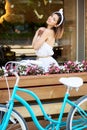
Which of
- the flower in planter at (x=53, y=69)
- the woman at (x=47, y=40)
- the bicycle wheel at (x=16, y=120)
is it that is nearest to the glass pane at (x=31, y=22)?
the woman at (x=47, y=40)

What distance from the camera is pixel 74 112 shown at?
15.1 feet

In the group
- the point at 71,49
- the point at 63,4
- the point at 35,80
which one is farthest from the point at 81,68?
the point at 63,4

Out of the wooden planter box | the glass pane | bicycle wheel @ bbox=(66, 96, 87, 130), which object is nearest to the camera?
bicycle wheel @ bbox=(66, 96, 87, 130)

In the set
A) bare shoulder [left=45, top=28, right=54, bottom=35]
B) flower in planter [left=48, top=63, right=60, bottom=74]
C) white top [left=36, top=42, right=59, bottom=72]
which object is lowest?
flower in planter [left=48, top=63, right=60, bottom=74]

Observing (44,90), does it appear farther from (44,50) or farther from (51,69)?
(44,50)

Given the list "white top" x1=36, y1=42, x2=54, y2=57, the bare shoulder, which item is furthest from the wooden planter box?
the bare shoulder

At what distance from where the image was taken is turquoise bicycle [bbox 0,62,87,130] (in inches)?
169

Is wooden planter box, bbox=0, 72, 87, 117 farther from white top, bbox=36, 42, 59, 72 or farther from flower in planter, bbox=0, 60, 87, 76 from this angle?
white top, bbox=36, 42, 59, 72

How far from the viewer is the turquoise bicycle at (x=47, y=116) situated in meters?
4.29

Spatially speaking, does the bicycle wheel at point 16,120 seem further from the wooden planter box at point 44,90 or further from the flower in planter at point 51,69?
the flower in planter at point 51,69

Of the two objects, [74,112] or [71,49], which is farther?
[71,49]

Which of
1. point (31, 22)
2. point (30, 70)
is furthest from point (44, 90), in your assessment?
point (31, 22)

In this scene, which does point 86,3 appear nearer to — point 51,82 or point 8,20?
point 8,20

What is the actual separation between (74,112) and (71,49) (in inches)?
120
